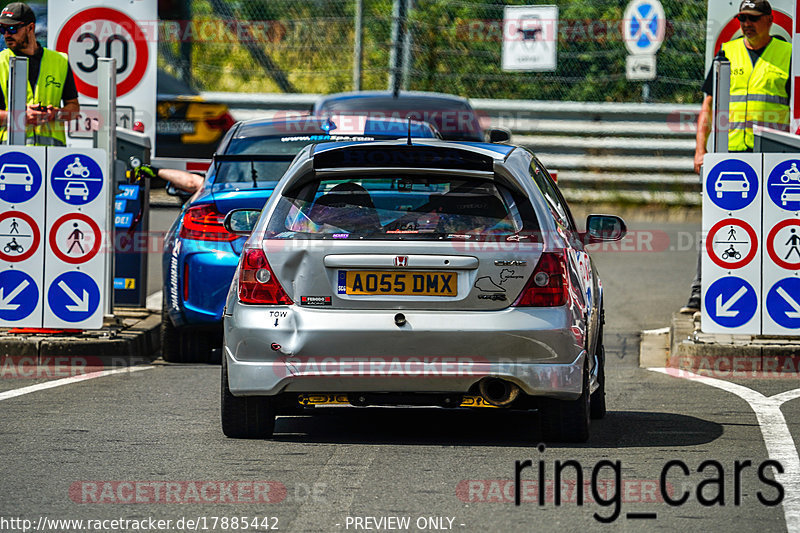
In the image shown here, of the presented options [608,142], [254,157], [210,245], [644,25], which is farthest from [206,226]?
[644,25]

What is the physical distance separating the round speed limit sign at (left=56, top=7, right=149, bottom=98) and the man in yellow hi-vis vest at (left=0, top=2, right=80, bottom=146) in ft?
3.53

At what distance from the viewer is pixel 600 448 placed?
23.5 ft

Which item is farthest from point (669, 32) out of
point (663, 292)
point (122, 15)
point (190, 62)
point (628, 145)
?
point (122, 15)

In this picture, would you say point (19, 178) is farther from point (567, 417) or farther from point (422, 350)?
point (567, 417)

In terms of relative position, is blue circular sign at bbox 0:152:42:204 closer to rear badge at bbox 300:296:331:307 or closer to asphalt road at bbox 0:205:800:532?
asphalt road at bbox 0:205:800:532

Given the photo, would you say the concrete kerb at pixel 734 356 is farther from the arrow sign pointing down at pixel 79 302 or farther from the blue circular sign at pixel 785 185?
the arrow sign pointing down at pixel 79 302

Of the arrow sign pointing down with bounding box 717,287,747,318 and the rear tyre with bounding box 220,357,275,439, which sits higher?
the arrow sign pointing down with bounding box 717,287,747,318

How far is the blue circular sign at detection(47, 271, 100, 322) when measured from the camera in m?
10.5

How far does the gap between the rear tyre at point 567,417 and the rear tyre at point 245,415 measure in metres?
1.24

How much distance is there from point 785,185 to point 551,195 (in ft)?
9.67

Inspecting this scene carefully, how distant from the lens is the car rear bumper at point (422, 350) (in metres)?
6.90

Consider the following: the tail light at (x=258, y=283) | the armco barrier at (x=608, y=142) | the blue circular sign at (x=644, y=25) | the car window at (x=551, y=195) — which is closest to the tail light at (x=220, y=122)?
the armco barrier at (x=608, y=142)

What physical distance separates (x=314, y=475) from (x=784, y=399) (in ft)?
10.9

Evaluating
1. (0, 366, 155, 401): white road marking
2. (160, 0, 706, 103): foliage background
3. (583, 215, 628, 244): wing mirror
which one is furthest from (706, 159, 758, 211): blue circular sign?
(160, 0, 706, 103): foliage background
